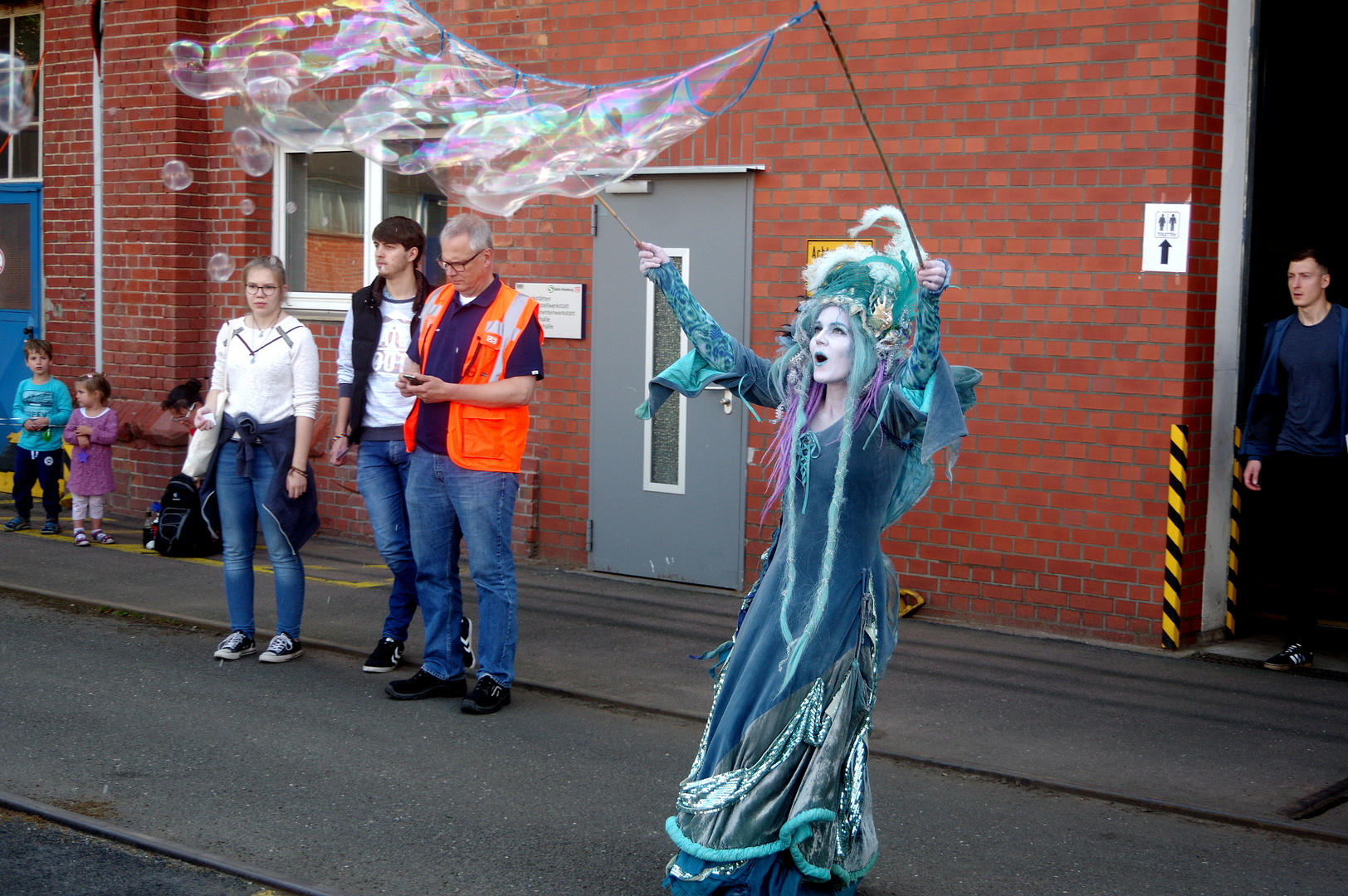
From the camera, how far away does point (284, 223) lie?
11492mm

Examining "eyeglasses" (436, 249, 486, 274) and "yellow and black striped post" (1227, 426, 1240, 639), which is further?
"yellow and black striped post" (1227, 426, 1240, 639)

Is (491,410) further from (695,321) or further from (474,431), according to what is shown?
(695,321)

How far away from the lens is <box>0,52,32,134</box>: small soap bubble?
21.9 ft

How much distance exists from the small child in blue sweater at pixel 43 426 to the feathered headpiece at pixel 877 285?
833 cm

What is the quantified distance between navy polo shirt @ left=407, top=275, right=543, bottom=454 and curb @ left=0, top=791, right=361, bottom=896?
211cm

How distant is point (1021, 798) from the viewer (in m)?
5.32

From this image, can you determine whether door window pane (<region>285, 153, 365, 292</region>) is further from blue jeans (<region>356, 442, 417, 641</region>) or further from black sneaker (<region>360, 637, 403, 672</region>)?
black sneaker (<region>360, 637, 403, 672</region>)

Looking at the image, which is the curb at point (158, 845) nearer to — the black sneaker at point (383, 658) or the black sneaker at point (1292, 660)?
the black sneaker at point (383, 658)

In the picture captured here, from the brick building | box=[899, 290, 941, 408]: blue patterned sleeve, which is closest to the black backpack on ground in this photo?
the brick building

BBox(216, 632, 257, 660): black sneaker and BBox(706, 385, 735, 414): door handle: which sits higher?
BBox(706, 385, 735, 414): door handle

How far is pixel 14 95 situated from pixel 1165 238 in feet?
19.4

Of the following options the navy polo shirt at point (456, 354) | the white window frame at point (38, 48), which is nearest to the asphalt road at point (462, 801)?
the navy polo shirt at point (456, 354)

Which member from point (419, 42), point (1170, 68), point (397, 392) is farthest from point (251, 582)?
point (1170, 68)

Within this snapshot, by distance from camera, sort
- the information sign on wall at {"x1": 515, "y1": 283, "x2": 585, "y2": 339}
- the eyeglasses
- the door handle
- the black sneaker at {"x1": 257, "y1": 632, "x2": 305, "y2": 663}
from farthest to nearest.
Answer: the information sign on wall at {"x1": 515, "y1": 283, "x2": 585, "y2": 339} < the door handle < the black sneaker at {"x1": 257, "y1": 632, "x2": 305, "y2": 663} < the eyeglasses
